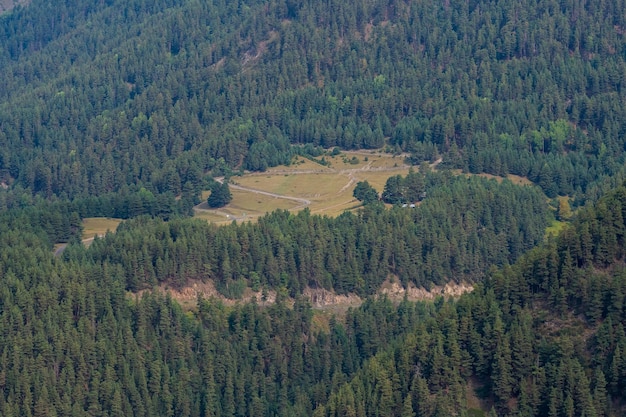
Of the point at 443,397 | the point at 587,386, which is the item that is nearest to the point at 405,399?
the point at 443,397

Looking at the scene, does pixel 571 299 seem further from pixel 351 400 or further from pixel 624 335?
pixel 351 400

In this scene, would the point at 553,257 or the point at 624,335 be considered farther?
the point at 553,257

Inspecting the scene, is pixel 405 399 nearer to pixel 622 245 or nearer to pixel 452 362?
pixel 452 362

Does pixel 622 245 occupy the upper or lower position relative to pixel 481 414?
upper

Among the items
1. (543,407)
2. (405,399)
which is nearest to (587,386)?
(543,407)

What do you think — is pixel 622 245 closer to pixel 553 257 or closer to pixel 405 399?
pixel 553 257

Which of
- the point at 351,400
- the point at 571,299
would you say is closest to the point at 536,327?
the point at 571,299

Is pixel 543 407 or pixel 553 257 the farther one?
pixel 553 257
